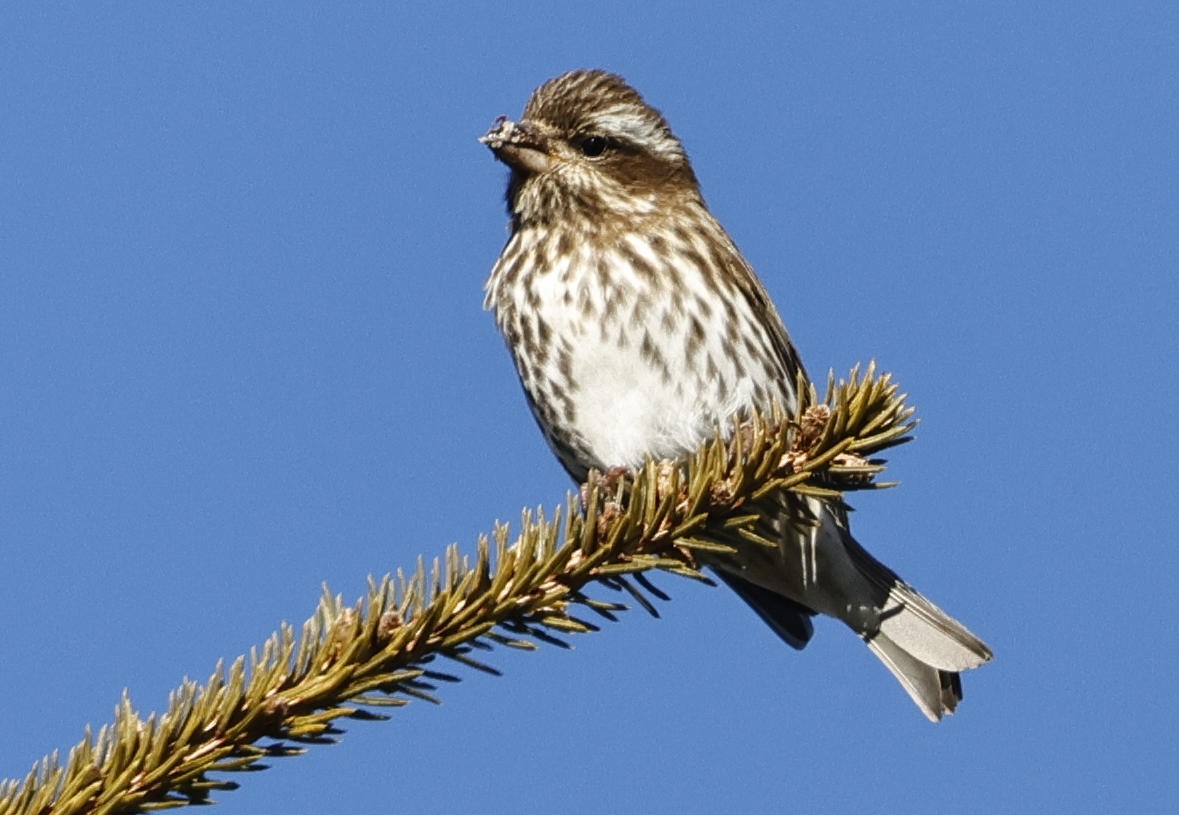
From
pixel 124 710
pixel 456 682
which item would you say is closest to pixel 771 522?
pixel 456 682

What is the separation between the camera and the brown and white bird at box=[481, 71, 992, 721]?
673 cm

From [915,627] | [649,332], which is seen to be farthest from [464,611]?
[915,627]

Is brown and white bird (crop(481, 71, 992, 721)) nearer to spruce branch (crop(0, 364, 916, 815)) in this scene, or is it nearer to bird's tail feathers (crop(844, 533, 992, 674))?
bird's tail feathers (crop(844, 533, 992, 674))

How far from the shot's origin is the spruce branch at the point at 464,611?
3053 millimetres

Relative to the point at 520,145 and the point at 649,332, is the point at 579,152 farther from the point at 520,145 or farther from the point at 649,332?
the point at 649,332

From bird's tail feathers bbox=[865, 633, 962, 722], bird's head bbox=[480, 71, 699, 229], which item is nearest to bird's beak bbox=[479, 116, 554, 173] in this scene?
bird's head bbox=[480, 71, 699, 229]

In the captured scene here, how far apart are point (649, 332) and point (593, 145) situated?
116 centimetres

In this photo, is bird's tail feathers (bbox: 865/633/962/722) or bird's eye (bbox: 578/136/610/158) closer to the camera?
bird's tail feathers (bbox: 865/633/962/722)

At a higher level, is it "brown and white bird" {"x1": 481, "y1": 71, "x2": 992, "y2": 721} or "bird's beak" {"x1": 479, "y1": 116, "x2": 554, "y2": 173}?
"bird's beak" {"x1": 479, "y1": 116, "x2": 554, "y2": 173}

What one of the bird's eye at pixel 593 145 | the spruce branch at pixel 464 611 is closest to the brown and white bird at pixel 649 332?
the bird's eye at pixel 593 145

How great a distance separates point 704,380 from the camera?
675 cm

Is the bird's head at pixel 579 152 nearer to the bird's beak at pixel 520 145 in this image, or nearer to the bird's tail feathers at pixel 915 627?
the bird's beak at pixel 520 145

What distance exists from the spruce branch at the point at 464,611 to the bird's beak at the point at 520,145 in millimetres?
2816

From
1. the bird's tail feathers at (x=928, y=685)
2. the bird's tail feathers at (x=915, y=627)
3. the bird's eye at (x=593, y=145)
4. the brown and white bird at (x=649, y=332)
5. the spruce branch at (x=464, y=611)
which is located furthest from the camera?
the bird's eye at (x=593, y=145)
